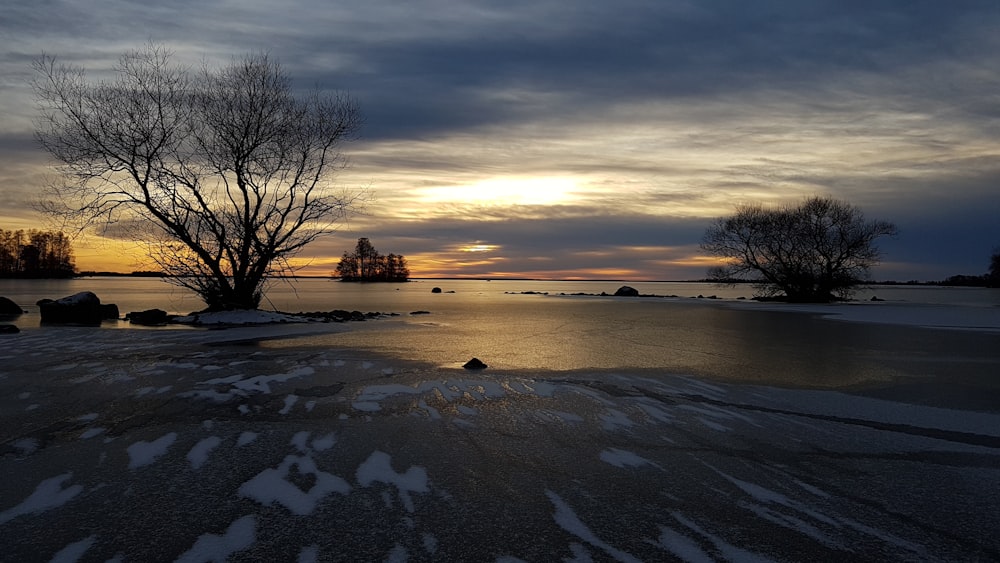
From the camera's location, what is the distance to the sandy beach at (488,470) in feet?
11.2

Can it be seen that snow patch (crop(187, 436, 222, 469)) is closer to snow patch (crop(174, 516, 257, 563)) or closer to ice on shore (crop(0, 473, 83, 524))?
ice on shore (crop(0, 473, 83, 524))

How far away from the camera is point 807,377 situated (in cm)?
959

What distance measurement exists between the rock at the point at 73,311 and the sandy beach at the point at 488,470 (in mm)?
13100

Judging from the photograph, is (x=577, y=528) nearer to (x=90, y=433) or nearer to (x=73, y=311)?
(x=90, y=433)

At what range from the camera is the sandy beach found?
343cm

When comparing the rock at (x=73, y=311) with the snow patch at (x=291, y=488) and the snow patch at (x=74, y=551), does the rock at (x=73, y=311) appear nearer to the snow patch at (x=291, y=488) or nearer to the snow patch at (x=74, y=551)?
the snow patch at (x=291, y=488)

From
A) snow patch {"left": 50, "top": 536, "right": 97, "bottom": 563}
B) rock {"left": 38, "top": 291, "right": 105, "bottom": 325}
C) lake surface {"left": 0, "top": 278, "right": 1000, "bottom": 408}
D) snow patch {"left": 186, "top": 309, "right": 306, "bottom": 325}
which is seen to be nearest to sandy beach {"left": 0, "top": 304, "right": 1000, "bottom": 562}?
snow patch {"left": 50, "top": 536, "right": 97, "bottom": 563}

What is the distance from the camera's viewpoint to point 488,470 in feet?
15.6

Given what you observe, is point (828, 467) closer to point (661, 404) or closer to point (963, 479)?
point (963, 479)

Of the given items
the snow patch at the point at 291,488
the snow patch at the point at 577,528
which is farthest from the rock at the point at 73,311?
the snow patch at the point at 577,528

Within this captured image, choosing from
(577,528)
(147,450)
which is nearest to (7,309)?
(147,450)

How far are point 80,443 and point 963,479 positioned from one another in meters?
7.78

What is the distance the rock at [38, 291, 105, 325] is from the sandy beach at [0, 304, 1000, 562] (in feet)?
43.0

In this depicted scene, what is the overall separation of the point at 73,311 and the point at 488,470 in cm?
2140
